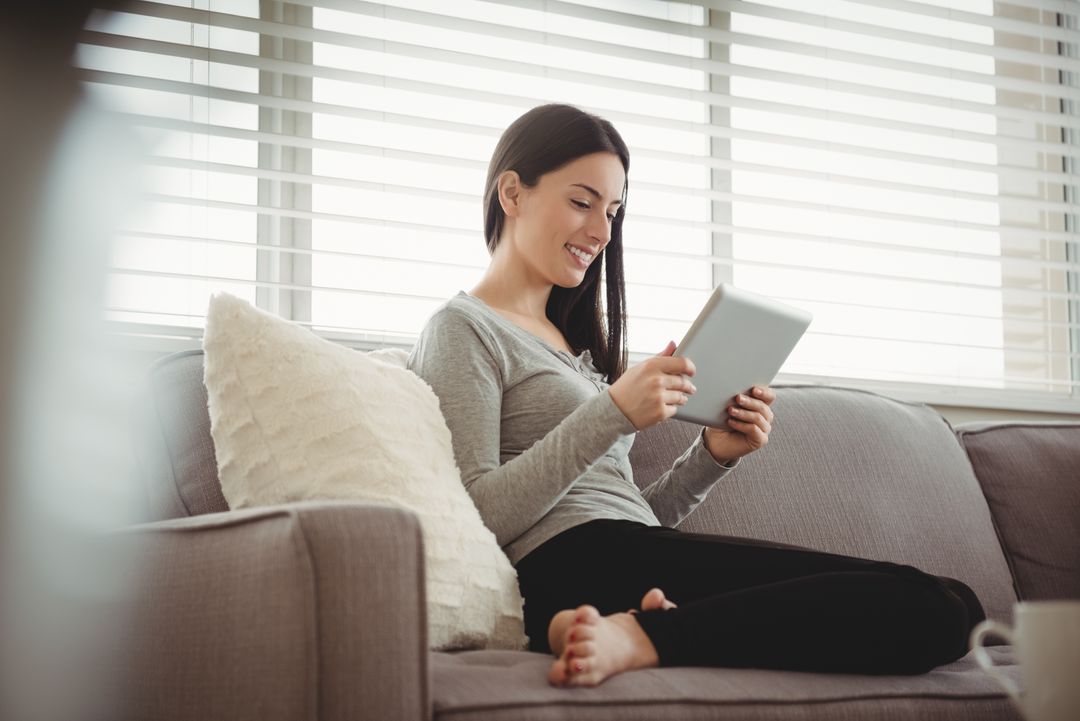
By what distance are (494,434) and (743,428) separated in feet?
1.18

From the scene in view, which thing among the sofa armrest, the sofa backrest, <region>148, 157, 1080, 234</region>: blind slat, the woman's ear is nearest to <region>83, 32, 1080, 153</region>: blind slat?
<region>148, 157, 1080, 234</region>: blind slat

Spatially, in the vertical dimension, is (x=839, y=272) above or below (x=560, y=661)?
above

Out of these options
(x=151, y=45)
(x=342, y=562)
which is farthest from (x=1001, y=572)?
(x=151, y=45)

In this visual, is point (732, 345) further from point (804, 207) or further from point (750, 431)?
point (804, 207)

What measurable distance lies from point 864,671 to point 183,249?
131 cm

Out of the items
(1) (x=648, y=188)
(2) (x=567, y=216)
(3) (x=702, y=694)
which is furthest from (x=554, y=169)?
(3) (x=702, y=694)

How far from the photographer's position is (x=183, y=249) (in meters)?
1.79

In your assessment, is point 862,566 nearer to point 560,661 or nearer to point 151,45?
point 560,661

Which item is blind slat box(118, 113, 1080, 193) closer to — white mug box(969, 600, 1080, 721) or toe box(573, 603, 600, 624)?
toe box(573, 603, 600, 624)

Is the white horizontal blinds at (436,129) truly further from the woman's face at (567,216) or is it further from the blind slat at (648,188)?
the woman's face at (567,216)

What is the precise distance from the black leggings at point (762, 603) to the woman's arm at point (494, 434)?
0.29ft

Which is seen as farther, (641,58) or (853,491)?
(641,58)

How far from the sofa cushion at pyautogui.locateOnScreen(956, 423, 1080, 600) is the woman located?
2.03 feet

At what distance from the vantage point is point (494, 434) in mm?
1325
